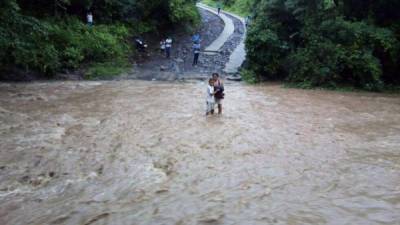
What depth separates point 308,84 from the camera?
2072cm

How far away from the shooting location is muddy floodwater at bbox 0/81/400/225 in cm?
659

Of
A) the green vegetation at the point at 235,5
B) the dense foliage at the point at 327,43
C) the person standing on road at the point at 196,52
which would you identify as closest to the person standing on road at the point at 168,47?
the person standing on road at the point at 196,52

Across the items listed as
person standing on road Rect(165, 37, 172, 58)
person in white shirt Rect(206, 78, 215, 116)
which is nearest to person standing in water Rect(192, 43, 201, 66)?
person standing on road Rect(165, 37, 172, 58)

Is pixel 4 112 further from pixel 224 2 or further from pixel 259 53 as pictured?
pixel 224 2

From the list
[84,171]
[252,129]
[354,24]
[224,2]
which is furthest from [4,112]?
[224,2]

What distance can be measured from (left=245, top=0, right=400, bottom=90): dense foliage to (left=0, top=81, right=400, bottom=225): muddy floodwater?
391cm

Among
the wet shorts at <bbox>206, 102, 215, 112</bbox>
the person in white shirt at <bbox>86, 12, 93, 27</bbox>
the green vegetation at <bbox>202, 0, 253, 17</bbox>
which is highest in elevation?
the green vegetation at <bbox>202, 0, 253, 17</bbox>

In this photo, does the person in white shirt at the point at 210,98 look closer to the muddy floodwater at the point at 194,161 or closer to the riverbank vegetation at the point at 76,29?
the muddy floodwater at the point at 194,161

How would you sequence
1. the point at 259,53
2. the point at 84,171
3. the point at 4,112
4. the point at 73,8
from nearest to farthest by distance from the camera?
the point at 84,171, the point at 4,112, the point at 259,53, the point at 73,8

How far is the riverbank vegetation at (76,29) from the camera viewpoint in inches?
704

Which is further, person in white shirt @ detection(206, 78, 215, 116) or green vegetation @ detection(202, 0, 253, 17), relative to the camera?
green vegetation @ detection(202, 0, 253, 17)

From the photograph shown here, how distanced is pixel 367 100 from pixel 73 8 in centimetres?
1782

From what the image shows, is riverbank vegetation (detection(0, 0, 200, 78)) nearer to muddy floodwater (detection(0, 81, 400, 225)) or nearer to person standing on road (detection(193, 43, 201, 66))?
muddy floodwater (detection(0, 81, 400, 225))

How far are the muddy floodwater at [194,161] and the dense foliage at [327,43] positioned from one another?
12.8 ft
